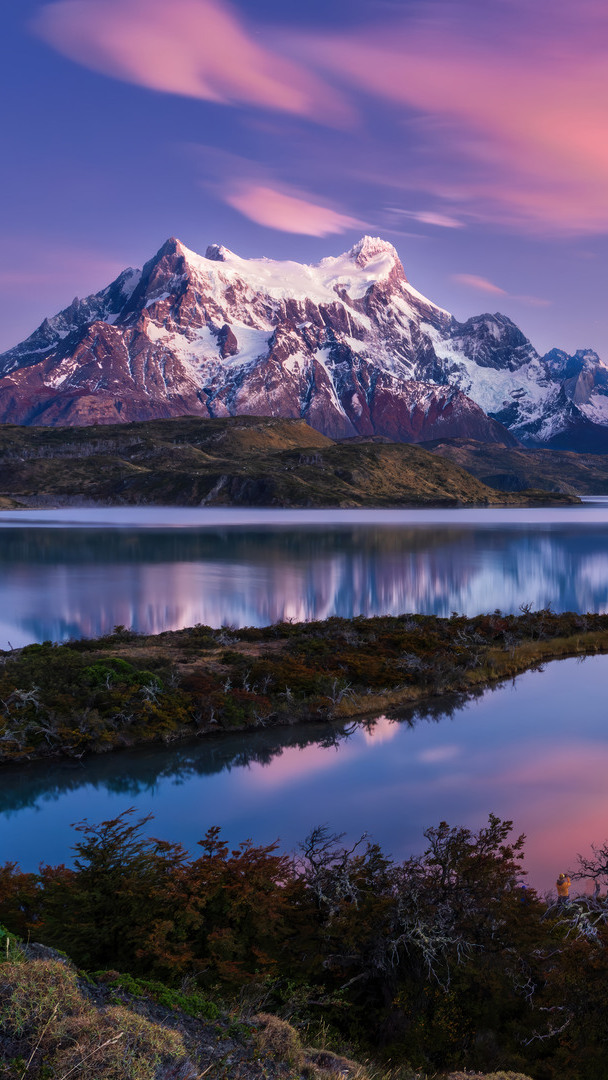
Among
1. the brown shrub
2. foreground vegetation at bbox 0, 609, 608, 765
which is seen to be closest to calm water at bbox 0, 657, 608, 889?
foreground vegetation at bbox 0, 609, 608, 765

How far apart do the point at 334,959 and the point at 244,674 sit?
19.7 metres

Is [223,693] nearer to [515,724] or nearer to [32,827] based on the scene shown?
[32,827]

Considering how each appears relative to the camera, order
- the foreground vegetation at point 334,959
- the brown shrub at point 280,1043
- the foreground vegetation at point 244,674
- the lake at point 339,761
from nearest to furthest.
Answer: the brown shrub at point 280,1043 → the foreground vegetation at point 334,959 → the lake at point 339,761 → the foreground vegetation at point 244,674

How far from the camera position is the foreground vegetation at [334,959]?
799 centimetres

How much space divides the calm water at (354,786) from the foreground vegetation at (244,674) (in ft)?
3.73

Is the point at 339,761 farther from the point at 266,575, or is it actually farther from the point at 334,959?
the point at 266,575

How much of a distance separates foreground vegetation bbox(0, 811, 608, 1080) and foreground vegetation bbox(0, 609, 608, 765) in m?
11.6

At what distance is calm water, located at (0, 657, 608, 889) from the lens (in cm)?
1930

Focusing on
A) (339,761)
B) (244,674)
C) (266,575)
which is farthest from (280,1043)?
(266,575)

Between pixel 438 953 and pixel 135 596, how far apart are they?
51.3 m

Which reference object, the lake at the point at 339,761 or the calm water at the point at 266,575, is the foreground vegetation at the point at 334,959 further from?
the calm water at the point at 266,575

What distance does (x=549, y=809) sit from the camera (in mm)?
20578

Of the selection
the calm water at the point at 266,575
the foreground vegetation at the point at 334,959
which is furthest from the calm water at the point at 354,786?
the calm water at the point at 266,575

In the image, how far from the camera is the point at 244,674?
103 ft
